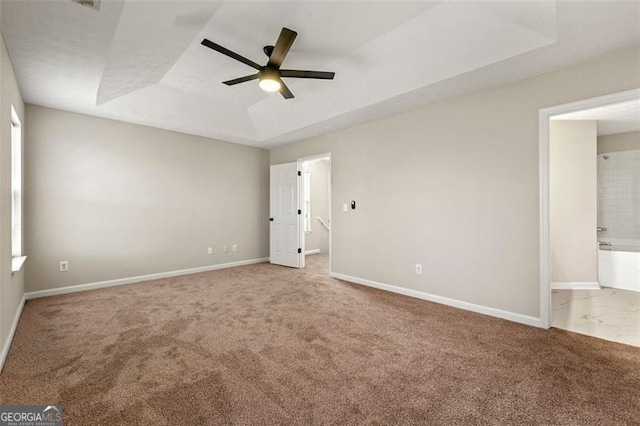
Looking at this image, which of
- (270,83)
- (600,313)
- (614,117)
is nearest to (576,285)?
(600,313)

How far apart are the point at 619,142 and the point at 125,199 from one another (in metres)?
8.26

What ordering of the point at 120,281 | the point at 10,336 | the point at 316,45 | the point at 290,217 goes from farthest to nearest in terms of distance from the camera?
1. the point at 290,217
2. the point at 120,281
3. the point at 316,45
4. the point at 10,336

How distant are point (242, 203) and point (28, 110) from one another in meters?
3.36

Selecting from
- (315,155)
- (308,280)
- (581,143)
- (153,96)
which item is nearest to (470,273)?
(308,280)

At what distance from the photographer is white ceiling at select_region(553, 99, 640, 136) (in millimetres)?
3629

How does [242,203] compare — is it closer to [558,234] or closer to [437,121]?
[437,121]

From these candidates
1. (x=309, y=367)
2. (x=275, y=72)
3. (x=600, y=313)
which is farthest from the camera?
(x=600, y=313)

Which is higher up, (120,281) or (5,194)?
(5,194)

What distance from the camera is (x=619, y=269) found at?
4.04 meters

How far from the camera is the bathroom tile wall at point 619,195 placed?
484cm

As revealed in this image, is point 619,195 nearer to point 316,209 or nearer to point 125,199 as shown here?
point 316,209

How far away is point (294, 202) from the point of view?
5.78m

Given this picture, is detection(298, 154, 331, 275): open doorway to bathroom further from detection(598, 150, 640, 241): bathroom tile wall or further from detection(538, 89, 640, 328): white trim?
detection(598, 150, 640, 241): bathroom tile wall

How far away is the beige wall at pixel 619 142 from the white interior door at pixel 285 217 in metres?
5.46
